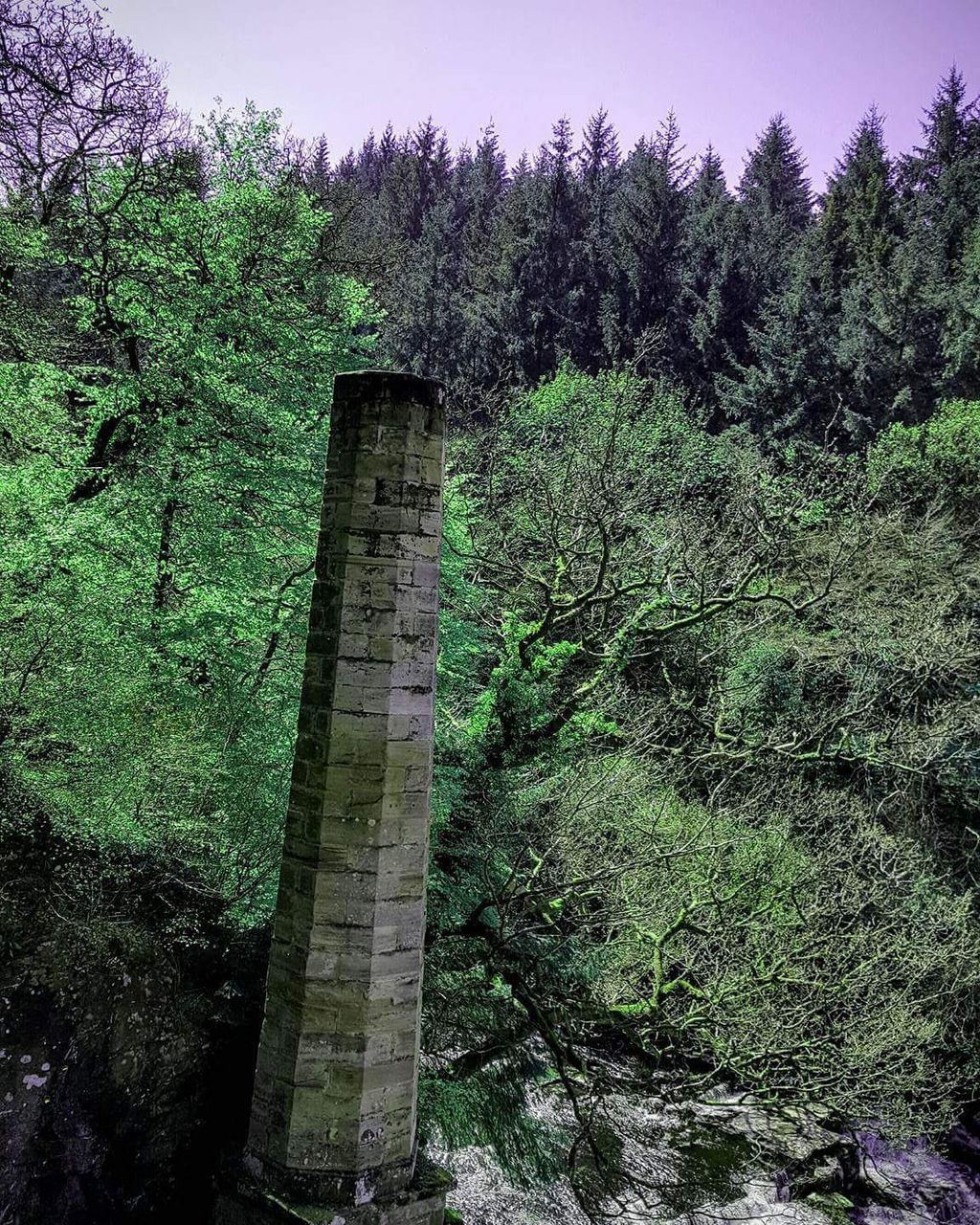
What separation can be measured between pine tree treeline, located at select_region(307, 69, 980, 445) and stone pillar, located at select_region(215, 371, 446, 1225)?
16.3 m

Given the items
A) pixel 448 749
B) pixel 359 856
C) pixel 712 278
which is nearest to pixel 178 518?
pixel 448 749

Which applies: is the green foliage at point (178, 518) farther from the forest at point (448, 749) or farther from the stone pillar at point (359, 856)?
the stone pillar at point (359, 856)

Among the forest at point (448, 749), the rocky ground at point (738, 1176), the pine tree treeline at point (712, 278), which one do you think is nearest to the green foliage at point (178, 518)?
the forest at point (448, 749)

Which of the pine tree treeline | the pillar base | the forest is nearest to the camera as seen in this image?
the pillar base

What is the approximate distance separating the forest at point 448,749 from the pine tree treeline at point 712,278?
22.5 ft

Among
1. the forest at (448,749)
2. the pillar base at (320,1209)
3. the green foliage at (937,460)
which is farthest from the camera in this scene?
the green foliage at (937,460)

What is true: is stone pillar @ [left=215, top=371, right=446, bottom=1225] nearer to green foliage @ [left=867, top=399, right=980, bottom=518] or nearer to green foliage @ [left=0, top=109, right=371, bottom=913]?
green foliage @ [left=0, top=109, right=371, bottom=913]

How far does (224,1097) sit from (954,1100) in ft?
38.3

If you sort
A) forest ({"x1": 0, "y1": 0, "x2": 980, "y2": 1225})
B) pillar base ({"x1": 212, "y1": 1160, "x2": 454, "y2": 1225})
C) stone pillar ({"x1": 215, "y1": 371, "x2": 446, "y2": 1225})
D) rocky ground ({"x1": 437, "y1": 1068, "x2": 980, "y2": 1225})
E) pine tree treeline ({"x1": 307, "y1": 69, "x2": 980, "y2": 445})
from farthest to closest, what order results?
pine tree treeline ({"x1": 307, "y1": 69, "x2": 980, "y2": 445}) → rocky ground ({"x1": 437, "y1": 1068, "x2": 980, "y2": 1225}) → forest ({"x1": 0, "y1": 0, "x2": 980, "y2": 1225}) → stone pillar ({"x1": 215, "y1": 371, "x2": 446, "y2": 1225}) → pillar base ({"x1": 212, "y1": 1160, "x2": 454, "y2": 1225})

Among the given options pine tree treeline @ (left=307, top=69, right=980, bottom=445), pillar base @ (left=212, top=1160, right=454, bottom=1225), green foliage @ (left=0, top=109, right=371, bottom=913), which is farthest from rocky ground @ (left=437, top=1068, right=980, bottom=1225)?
pine tree treeline @ (left=307, top=69, right=980, bottom=445)

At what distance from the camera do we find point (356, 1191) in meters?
5.38

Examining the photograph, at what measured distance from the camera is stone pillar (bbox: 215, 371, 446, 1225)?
544 centimetres

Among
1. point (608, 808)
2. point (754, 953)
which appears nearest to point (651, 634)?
point (608, 808)

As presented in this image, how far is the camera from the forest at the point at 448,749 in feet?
26.7
